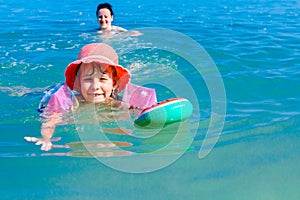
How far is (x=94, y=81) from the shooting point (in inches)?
170

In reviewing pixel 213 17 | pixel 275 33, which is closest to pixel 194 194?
pixel 275 33

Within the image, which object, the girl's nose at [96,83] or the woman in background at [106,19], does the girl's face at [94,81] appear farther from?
the woman in background at [106,19]

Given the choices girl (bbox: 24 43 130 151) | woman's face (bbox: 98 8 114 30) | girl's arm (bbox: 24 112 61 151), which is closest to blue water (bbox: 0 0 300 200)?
girl's arm (bbox: 24 112 61 151)

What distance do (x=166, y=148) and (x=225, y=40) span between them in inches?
195

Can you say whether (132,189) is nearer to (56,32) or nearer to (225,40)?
(225,40)

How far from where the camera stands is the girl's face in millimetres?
4312

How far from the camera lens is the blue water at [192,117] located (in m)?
2.90

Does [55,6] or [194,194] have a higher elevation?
[55,6]

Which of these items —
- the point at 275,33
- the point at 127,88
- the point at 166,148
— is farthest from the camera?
the point at 275,33

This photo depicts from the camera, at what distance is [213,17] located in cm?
1098

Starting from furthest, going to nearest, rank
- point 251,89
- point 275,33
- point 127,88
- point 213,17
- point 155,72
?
point 213,17 → point 275,33 → point 155,72 → point 251,89 → point 127,88

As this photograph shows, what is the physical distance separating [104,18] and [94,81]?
18.4ft

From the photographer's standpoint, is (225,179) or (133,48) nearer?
(225,179)

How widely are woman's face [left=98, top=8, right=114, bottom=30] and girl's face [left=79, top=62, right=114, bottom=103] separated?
17.4ft
